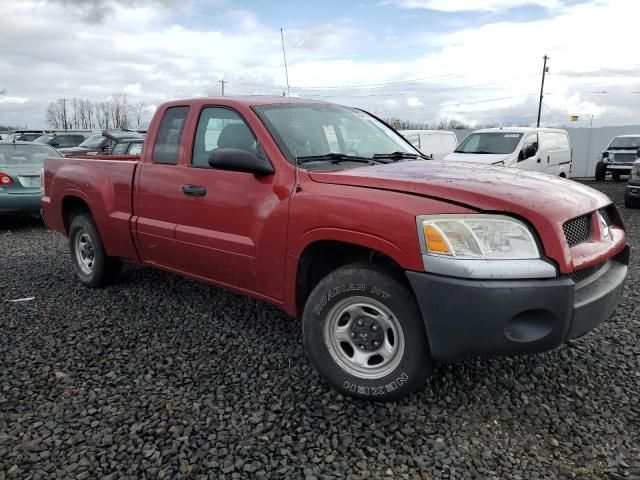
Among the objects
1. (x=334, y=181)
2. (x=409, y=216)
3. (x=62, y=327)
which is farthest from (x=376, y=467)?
(x=62, y=327)

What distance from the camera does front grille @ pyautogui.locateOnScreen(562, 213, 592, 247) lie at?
2730mm

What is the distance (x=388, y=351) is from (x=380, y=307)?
0.25m

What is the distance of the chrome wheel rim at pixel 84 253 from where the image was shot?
17.5 ft

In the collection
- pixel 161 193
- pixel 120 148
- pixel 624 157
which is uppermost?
pixel 120 148

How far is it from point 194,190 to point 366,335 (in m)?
1.71

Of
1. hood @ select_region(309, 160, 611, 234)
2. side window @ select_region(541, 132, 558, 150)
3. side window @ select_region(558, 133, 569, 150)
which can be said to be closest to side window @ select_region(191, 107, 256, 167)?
hood @ select_region(309, 160, 611, 234)

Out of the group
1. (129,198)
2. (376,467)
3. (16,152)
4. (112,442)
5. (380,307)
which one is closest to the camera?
(376,467)

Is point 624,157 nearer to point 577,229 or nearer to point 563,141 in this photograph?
point 563,141

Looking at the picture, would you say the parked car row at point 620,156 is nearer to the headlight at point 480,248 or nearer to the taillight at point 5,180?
the taillight at point 5,180

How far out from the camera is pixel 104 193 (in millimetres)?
4742

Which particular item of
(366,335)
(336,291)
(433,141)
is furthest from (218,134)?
(433,141)

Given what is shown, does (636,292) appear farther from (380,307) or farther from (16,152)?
(16,152)

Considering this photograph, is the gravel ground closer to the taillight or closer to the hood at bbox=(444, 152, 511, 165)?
the taillight

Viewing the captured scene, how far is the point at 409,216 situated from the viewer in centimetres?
267
